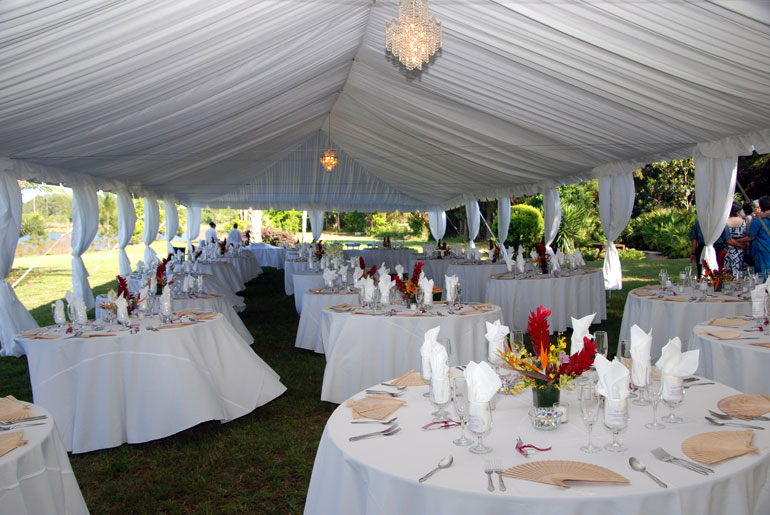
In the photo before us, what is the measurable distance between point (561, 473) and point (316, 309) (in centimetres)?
540

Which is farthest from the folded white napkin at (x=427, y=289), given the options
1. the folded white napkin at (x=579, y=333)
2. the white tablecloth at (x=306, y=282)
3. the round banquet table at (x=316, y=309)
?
the white tablecloth at (x=306, y=282)

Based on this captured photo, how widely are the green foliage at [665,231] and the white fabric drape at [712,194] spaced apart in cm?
1097

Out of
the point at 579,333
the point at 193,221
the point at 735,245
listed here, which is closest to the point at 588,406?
the point at 579,333

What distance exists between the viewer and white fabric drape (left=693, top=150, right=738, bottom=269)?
7.38 meters

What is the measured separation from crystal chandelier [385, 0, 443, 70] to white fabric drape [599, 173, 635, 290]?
646 cm

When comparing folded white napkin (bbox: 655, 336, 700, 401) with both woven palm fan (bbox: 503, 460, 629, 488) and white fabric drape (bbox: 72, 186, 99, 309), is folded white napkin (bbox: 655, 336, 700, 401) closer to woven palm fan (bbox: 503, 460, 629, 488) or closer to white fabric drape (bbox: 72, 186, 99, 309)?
woven palm fan (bbox: 503, 460, 629, 488)

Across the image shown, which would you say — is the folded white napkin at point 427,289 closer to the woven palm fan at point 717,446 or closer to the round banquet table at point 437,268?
the woven palm fan at point 717,446

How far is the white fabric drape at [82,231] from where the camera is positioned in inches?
376

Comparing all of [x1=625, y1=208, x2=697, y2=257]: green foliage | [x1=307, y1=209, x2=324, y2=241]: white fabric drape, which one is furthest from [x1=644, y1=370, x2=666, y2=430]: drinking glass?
[x1=307, y1=209, x2=324, y2=241]: white fabric drape

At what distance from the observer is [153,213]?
1435 cm

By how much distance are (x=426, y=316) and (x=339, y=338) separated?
0.78 m

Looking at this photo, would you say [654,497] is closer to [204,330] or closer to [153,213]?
[204,330]

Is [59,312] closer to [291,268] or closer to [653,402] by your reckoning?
[653,402]

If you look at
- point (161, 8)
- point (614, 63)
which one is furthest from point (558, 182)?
point (161, 8)
